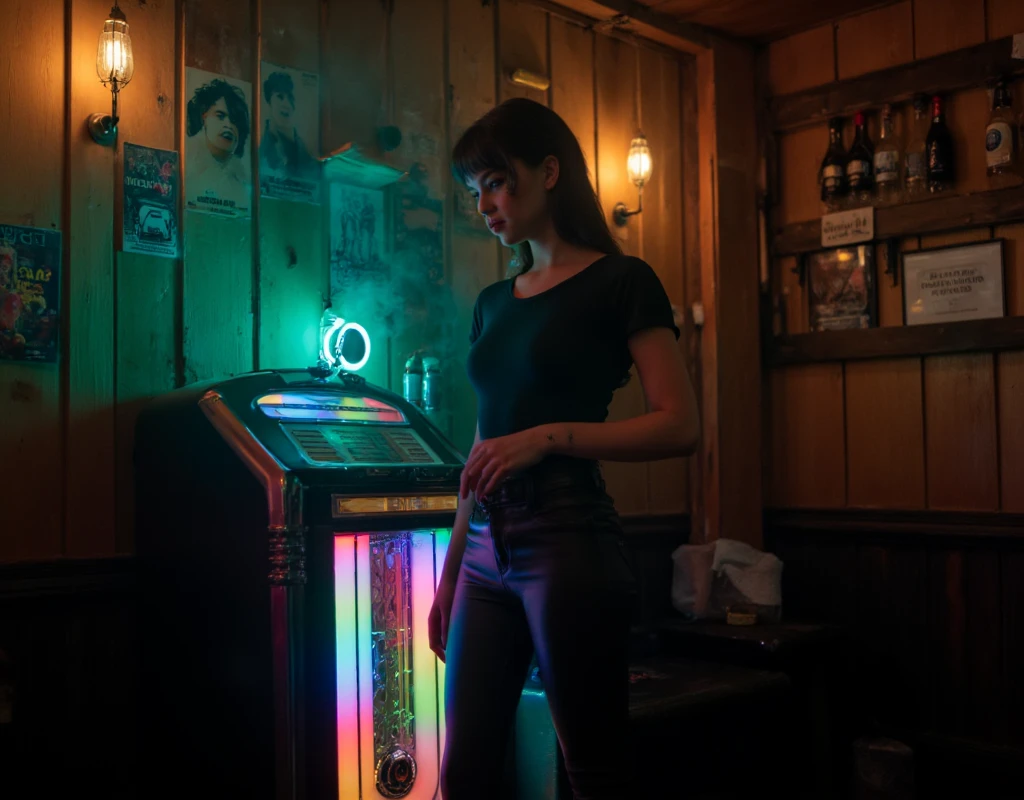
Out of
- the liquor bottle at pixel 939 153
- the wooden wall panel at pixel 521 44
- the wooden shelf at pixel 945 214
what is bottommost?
the wooden shelf at pixel 945 214

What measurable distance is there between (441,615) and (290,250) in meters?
1.58

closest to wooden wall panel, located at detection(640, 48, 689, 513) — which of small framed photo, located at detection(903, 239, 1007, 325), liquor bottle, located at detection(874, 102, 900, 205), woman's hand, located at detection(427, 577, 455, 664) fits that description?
liquor bottle, located at detection(874, 102, 900, 205)

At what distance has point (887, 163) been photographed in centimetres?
388

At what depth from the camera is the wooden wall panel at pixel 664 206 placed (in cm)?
417

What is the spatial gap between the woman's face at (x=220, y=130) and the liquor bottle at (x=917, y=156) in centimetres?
255

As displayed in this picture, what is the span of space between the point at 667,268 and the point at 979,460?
1.44 meters

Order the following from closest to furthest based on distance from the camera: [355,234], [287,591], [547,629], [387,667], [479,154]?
[547,629] < [479,154] < [287,591] < [387,667] < [355,234]

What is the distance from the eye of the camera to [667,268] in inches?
167

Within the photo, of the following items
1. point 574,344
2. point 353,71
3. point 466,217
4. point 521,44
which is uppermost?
point 521,44

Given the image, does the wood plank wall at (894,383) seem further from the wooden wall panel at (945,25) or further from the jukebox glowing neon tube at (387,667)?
the jukebox glowing neon tube at (387,667)

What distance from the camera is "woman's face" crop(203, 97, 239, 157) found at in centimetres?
279

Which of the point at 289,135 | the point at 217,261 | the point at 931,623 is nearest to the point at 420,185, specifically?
the point at 289,135

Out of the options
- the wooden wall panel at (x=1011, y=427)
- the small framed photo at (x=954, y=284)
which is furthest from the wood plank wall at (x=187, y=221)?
the wooden wall panel at (x=1011, y=427)

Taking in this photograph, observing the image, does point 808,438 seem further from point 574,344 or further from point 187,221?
point 574,344
